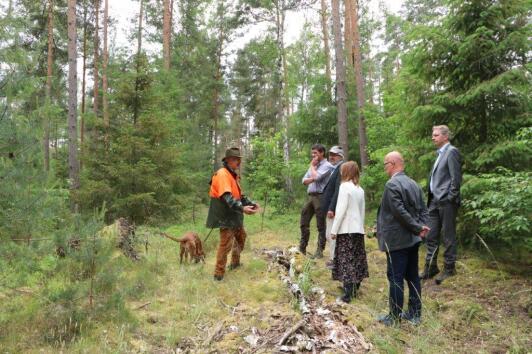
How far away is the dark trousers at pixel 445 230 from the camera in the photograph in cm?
560

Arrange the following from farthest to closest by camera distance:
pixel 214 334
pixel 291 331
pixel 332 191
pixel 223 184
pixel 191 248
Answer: pixel 191 248, pixel 332 191, pixel 223 184, pixel 214 334, pixel 291 331

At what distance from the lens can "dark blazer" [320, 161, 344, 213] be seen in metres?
6.26

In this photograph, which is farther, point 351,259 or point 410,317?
point 351,259

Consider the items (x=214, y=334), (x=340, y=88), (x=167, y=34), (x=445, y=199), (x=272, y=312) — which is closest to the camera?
(x=214, y=334)

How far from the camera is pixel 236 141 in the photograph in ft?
37.1

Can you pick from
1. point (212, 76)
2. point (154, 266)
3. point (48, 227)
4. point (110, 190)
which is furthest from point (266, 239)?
point (212, 76)

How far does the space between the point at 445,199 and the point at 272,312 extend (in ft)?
10.1

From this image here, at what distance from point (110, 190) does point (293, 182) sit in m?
7.47

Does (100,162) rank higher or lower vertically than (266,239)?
higher

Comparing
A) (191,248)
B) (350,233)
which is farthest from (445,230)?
(191,248)

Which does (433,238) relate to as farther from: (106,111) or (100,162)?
(106,111)

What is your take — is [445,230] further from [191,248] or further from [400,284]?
[191,248]

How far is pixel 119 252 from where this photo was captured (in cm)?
667

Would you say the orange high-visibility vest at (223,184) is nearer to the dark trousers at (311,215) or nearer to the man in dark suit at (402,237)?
the dark trousers at (311,215)
